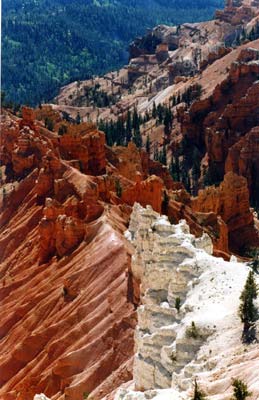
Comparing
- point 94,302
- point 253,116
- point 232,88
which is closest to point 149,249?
point 94,302

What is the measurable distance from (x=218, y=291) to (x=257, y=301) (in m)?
3.31

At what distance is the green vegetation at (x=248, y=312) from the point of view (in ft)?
91.2

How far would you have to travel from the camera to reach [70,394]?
134 feet

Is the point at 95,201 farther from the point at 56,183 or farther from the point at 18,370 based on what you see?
the point at 18,370

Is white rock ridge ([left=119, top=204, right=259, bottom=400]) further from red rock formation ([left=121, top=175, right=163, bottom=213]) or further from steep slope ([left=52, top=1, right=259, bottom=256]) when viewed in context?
steep slope ([left=52, top=1, right=259, bottom=256])

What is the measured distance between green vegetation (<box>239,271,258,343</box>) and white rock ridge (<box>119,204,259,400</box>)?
320mm

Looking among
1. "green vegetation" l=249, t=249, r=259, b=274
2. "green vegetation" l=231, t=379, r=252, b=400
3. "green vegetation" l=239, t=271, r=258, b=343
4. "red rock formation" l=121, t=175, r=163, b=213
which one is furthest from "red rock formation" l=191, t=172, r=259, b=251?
"green vegetation" l=231, t=379, r=252, b=400

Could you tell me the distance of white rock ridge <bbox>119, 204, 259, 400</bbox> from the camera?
85.8 feet

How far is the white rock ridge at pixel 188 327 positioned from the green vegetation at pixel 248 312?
320 millimetres

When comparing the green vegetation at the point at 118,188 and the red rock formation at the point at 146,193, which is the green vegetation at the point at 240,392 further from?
the green vegetation at the point at 118,188

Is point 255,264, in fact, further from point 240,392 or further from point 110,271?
point 240,392

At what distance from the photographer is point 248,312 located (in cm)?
2814

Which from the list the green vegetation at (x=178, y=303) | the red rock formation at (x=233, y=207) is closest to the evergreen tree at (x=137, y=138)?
the red rock formation at (x=233, y=207)

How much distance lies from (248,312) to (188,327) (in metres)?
2.60
